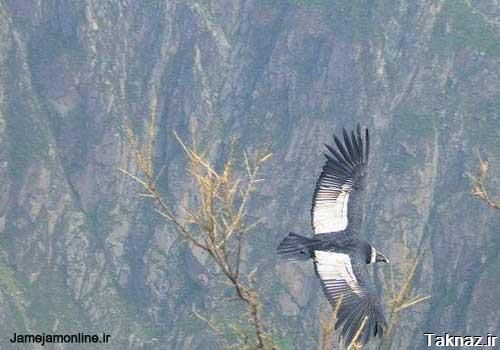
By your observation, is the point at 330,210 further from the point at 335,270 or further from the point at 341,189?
the point at 335,270

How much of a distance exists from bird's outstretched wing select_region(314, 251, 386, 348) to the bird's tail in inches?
9.6

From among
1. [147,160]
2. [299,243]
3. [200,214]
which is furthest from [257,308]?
[299,243]

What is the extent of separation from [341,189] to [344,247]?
353 centimetres

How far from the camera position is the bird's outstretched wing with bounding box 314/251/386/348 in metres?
19.8

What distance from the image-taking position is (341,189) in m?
25.9

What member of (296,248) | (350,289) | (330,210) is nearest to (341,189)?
(330,210)

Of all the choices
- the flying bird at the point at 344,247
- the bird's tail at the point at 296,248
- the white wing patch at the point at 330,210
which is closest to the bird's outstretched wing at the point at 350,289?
the flying bird at the point at 344,247

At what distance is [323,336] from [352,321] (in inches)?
358

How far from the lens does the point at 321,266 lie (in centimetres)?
2131

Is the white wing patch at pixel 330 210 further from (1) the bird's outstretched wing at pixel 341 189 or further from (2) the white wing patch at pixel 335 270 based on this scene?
(2) the white wing patch at pixel 335 270

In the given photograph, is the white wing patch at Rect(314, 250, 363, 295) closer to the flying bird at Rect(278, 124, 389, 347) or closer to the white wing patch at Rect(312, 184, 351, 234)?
the flying bird at Rect(278, 124, 389, 347)

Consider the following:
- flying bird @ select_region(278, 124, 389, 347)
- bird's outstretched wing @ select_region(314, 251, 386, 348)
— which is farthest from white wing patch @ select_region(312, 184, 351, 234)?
bird's outstretched wing @ select_region(314, 251, 386, 348)

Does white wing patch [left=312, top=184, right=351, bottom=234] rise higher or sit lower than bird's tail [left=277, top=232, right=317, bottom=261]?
higher

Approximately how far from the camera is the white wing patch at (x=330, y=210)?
2404 centimetres
